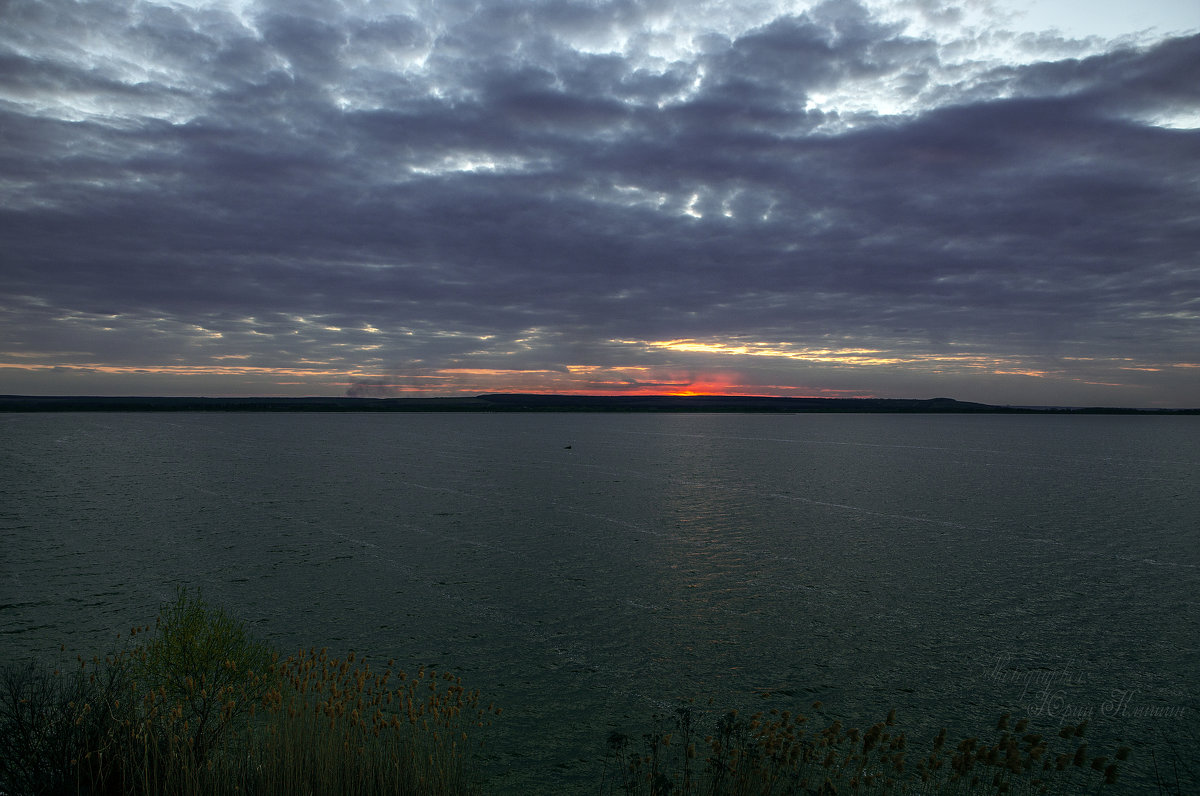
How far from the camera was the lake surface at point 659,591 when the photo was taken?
13961 mm

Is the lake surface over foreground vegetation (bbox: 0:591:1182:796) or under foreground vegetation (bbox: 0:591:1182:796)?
under

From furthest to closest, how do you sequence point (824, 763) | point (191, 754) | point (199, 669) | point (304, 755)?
point (199, 669)
point (304, 755)
point (824, 763)
point (191, 754)

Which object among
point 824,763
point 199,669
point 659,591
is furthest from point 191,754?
point 659,591

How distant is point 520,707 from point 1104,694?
11.1m

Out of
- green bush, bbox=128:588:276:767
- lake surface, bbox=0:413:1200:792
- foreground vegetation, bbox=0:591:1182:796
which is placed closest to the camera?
foreground vegetation, bbox=0:591:1182:796

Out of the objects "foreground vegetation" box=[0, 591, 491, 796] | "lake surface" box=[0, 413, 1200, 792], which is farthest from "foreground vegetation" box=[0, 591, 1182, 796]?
"lake surface" box=[0, 413, 1200, 792]

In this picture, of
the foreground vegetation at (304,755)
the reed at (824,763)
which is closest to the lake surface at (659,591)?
the reed at (824,763)

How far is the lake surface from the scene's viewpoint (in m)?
14.0

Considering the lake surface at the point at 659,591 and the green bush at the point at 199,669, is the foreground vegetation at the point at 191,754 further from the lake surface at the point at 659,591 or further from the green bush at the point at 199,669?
Result: the lake surface at the point at 659,591

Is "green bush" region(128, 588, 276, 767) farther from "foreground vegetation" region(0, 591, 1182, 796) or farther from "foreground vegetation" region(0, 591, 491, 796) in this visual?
"foreground vegetation" region(0, 591, 491, 796)

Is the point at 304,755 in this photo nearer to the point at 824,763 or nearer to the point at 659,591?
the point at 824,763

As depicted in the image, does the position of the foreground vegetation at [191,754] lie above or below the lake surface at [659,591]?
above

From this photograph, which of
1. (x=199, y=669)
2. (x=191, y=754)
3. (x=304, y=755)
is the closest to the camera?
(x=191, y=754)

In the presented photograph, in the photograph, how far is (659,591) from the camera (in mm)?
22047
